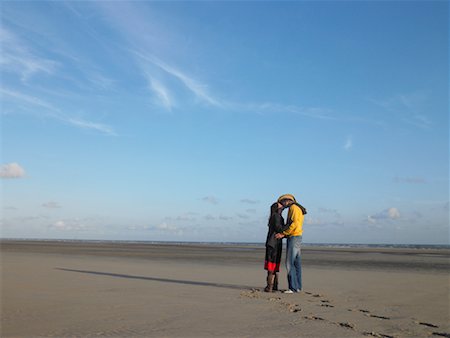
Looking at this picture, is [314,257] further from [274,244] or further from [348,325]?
[348,325]

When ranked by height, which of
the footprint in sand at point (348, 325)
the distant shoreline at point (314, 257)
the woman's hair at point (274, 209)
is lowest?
the distant shoreline at point (314, 257)

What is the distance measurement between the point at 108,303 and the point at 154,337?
107 inches

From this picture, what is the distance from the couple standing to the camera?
9.62 metres

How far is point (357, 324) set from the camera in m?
6.04

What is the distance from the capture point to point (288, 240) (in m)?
10.0

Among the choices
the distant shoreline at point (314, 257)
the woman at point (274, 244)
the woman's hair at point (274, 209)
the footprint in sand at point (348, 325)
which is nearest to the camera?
the footprint in sand at point (348, 325)

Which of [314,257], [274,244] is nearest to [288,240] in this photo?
[274,244]

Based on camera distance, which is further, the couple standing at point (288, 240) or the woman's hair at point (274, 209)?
the woman's hair at point (274, 209)

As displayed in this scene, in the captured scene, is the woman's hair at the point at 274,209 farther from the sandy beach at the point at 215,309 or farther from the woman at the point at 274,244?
the sandy beach at the point at 215,309

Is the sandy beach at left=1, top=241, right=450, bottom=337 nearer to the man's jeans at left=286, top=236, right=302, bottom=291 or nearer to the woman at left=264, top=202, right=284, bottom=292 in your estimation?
the man's jeans at left=286, top=236, right=302, bottom=291

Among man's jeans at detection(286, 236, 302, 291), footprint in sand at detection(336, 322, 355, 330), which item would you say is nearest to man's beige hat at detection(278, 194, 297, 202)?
man's jeans at detection(286, 236, 302, 291)

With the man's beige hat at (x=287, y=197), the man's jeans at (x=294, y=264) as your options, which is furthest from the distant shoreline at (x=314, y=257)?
the man's beige hat at (x=287, y=197)

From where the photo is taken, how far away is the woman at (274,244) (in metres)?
9.77

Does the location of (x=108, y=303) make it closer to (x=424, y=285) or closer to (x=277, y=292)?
(x=277, y=292)
